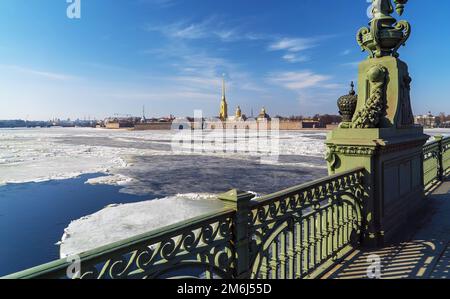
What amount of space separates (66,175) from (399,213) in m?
15.7

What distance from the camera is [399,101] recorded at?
224 inches

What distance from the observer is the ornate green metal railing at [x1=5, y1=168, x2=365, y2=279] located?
80.4 inches

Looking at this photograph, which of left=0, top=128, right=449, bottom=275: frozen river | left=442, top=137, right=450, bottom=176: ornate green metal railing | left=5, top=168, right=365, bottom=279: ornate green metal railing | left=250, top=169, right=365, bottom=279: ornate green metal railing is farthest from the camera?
left=442, top=137, right=450, bottom=176: ornate green metal railing

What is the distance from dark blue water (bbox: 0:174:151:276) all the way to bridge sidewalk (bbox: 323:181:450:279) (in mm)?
5453

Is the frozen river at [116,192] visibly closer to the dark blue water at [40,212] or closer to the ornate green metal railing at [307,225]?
the dark blue water at [40,212]

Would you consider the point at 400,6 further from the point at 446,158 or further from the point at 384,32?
the point at 446,158

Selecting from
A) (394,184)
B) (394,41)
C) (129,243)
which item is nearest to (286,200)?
(129,243)

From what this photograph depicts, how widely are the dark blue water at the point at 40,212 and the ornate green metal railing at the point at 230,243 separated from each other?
4254 millimetres

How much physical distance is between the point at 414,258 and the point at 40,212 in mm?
9729

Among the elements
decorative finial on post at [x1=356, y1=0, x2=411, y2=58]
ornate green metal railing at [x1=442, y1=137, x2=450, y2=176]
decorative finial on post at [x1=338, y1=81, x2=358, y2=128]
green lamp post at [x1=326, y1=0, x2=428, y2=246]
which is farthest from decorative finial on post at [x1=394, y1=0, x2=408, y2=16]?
ornate green metal railing at [x1=442, y1=137, x2=450, y2=176]

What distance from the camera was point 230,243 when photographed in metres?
2.92

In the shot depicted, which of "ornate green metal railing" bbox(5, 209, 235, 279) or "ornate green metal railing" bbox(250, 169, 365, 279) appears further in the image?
"ornate green metal railing" bbox(250, 169, 365, 279)

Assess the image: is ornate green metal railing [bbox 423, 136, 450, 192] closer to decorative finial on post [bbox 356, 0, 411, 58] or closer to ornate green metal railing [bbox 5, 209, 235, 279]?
decorative finial on post [bbox 356, 0, 411, 58]

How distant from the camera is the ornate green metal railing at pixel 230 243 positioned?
2.04 m
